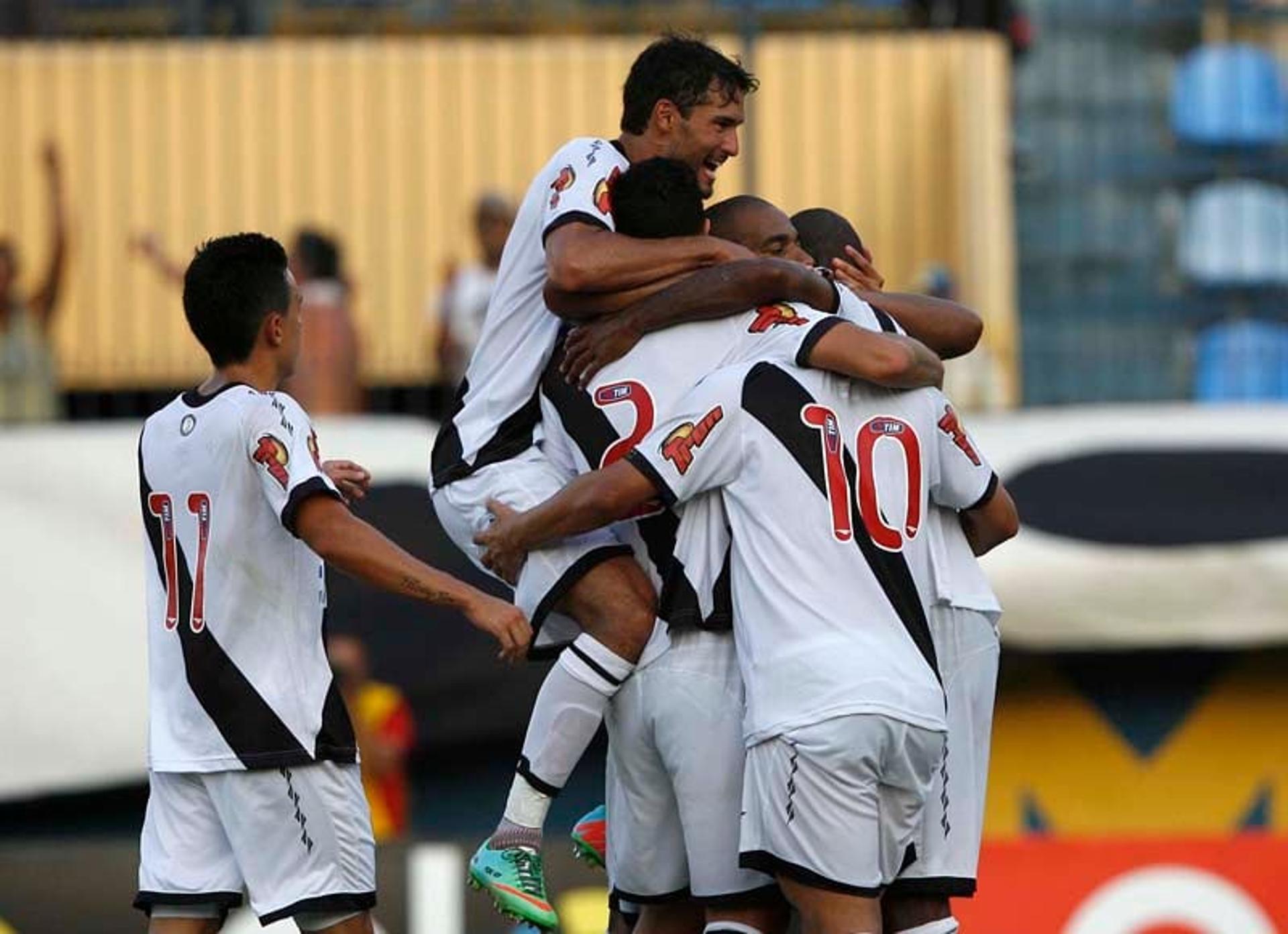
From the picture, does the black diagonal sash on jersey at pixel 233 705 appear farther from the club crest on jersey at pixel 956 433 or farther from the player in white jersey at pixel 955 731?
the club crest on jersey at pixel 956 433

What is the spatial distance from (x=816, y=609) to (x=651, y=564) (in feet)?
1.78

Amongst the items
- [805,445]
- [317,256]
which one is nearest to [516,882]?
[805,445]

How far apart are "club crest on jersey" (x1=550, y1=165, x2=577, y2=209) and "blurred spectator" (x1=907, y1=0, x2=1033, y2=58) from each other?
736cm

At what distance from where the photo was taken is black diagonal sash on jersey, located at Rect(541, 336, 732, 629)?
596cm

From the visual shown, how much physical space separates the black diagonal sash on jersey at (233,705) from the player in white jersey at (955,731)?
1.43m

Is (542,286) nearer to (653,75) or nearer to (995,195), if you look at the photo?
(653,75)

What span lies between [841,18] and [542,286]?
7540 mm

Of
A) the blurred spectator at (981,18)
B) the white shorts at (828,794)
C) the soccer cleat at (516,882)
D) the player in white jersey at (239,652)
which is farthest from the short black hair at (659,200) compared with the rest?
the blurred spectator at (981,18)

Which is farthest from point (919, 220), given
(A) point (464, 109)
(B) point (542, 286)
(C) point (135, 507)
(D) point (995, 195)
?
(B) point (542, 286)

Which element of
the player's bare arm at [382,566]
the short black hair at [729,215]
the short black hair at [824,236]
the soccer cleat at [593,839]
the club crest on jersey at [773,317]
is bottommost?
the soccer cleat at [593,839]

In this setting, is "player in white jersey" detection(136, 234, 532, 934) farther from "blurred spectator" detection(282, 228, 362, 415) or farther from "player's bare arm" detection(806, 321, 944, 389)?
"blurred spectator" detection(282, 228, 362, 415)

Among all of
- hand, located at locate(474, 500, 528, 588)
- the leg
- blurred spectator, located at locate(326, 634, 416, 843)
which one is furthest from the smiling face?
blurred spectator, located at locate(326, 634, 416, 843)

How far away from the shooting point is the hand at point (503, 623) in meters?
5.89

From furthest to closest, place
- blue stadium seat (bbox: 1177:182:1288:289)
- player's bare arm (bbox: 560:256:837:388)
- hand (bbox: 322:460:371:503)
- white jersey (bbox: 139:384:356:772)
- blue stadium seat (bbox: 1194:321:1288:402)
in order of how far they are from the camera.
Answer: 1. blue stadium seat (bbox: 1177:182:1288:289)
2. blue stadium seat (bbox: 1194:321:1288:402)
3. hand (bbox: 322:460:371:503)
4. white jersey (bbox: 139:384:356:772)
5. player's bare arm (bbox: 560:256:837:388)
